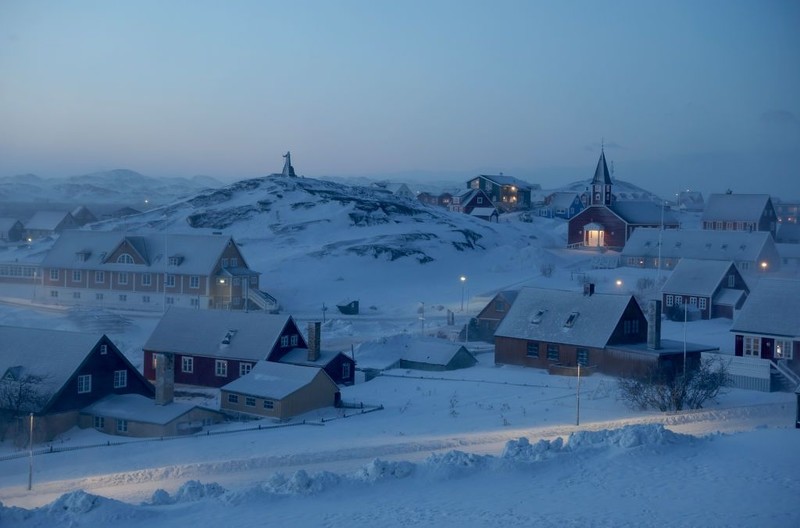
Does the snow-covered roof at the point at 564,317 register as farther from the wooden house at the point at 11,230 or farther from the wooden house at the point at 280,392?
the wooden house at the point at 11,230

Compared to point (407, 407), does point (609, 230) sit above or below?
above

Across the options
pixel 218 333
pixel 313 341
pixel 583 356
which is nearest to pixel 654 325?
pixel 583 356

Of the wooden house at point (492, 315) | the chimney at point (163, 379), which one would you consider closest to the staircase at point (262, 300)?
the wooden house at point (492, 315)

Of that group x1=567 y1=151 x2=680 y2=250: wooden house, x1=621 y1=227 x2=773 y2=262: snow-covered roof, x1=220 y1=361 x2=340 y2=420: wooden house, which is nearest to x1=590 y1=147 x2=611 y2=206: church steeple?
x1=567 y1=151 x2=680 y2=250: wooden house

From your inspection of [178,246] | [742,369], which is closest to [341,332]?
[178,246]

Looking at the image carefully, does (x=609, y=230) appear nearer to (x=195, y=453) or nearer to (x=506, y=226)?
(x=506, y=226)

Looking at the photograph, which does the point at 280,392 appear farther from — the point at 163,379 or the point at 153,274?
the point at 153,274

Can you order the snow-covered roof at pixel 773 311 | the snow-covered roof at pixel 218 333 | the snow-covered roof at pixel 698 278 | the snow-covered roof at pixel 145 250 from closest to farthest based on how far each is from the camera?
1. the snow-covered roof at pixel 773 311
2. the snow-covered roof at pixel 218 333
3. the snow-covered roof at pixel 698 278
4. the snow-covered roof at pixel 145 250
